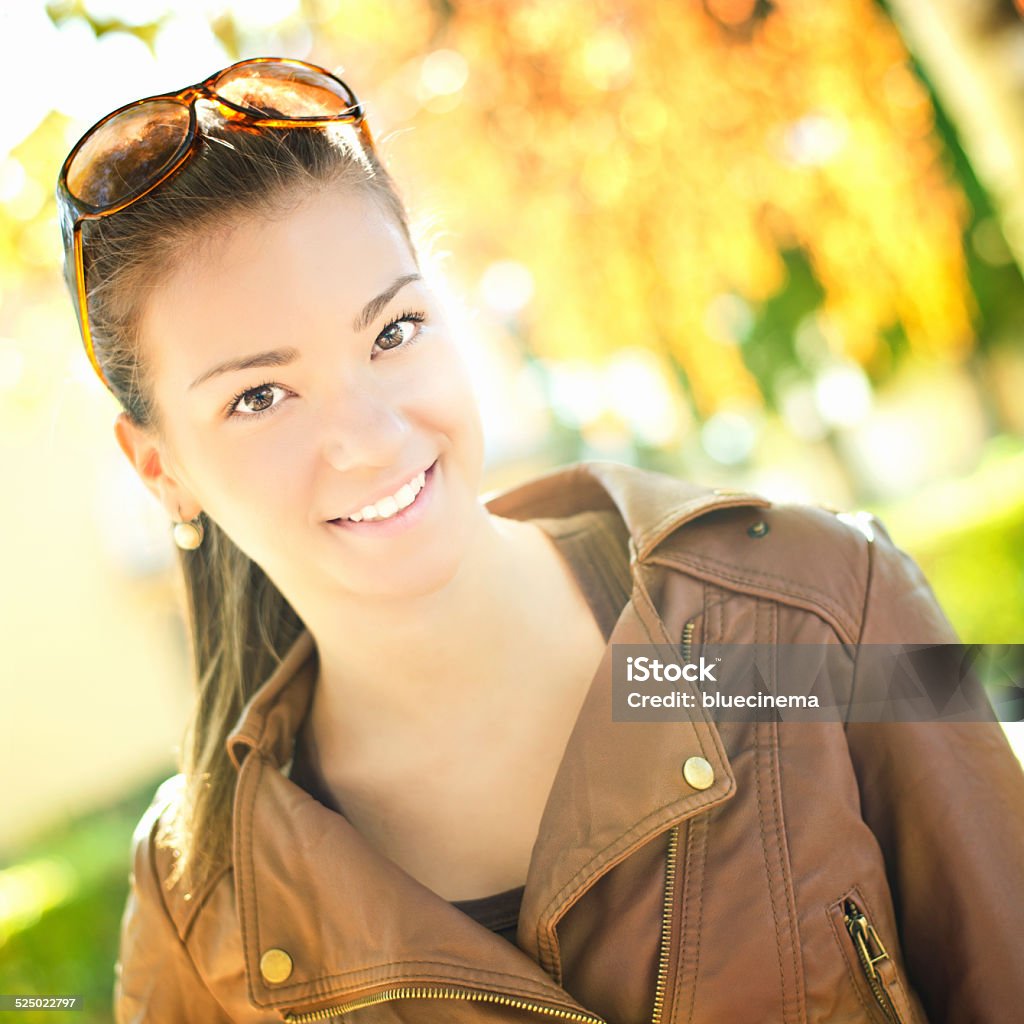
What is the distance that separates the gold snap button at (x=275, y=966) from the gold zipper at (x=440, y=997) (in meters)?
0.06

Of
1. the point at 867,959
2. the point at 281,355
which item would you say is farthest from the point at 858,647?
the point at 281,355

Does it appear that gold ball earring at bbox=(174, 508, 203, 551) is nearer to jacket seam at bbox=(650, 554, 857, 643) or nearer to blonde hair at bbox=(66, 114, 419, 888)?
blonde hair at bbox=(66, 114, 419, 888)

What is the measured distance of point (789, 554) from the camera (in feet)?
5.37

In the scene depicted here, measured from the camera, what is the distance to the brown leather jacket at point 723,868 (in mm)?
1476

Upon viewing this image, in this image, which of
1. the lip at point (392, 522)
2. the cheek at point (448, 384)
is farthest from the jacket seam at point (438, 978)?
the cheek at point (448, 384)

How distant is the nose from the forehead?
0.10 meters

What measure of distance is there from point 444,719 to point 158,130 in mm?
1033

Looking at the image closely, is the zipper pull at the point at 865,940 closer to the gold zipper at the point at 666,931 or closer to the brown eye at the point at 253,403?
the gold zipper at the point at 666,931

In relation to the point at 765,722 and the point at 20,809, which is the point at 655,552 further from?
the point at 20,809

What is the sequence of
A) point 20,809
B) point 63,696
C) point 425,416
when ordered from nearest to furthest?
point 425,416 < point 20,809 < point 63,696

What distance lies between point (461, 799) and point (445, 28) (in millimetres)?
4303

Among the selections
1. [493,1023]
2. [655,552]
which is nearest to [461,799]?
[493,1023]

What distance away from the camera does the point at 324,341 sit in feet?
5.04

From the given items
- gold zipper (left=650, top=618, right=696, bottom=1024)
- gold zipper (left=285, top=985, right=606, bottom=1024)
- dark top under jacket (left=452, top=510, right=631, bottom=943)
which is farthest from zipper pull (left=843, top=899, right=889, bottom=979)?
dark top under jacket (left=452, top=510, right=631, bottom=943)
